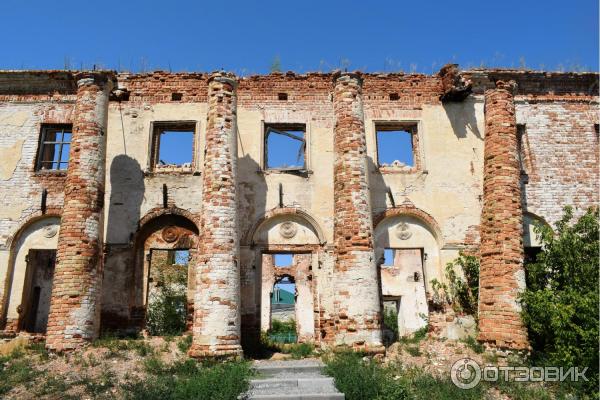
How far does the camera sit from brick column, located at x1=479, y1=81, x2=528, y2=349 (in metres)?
10.8

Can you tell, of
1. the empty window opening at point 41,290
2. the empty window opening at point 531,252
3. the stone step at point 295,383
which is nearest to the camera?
the stone step at point 295,383

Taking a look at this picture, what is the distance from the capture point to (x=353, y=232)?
11438 millimetres

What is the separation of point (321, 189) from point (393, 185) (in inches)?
76.8

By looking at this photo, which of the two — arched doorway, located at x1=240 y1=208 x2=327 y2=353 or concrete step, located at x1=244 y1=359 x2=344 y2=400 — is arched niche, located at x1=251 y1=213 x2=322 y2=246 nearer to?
arched doorway, located at x1=240 y1=208 x2=327 y2=353

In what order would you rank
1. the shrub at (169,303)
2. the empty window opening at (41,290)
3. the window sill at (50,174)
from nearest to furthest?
the window sill at (50,174) < the empty window opening at (41,290) < the shrub at (169,303)

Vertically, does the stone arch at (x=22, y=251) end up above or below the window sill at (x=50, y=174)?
below

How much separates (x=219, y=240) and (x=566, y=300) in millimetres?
7264

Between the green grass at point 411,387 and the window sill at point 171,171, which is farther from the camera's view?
the window sill at point 171,171

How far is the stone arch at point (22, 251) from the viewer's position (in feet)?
40.8

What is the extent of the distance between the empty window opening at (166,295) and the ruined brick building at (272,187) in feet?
19.7

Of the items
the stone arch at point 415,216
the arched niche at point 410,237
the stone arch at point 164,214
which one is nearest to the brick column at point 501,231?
the stone arch at point 415,216

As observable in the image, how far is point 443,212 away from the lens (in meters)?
13.1
